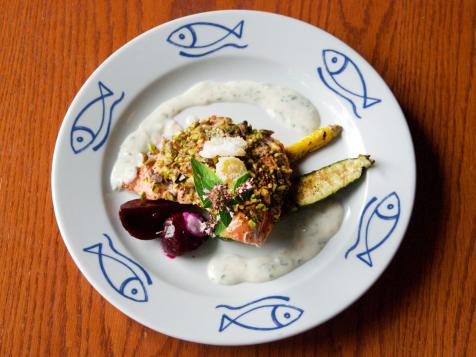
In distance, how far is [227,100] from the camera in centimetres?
306

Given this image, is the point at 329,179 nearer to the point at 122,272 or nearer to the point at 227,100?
the point at 227,100

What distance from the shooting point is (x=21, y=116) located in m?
3.11

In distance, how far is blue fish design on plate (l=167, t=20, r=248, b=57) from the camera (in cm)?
298

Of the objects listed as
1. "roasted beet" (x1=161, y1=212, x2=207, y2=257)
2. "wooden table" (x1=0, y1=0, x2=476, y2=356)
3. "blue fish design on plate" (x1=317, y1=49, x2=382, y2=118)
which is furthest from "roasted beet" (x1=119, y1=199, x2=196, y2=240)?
"blue fish design on plate" (x1=317, y1=49, x2=382, y2=118)

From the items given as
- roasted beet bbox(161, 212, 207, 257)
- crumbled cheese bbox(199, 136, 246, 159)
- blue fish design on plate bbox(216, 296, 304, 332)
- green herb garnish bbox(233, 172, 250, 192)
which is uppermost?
crumbled cheese bbox(199, 136, 246, 159)

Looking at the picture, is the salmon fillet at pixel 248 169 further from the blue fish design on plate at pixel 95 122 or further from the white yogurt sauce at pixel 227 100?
the blue fish design on plate at pixel 95 122

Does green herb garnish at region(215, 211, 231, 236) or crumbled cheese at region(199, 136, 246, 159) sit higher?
crumbled cheese at region(199, 136, 246, 159)

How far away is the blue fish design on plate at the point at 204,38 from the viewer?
9.77 ft

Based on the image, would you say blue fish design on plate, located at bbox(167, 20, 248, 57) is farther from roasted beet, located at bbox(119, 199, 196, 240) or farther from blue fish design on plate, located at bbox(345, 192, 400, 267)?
blue fish design on plate, located at bbox(345, 192, 400, 267)

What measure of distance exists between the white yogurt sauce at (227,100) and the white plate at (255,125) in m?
0.04

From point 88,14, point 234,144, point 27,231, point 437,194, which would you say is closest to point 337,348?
point 437,194

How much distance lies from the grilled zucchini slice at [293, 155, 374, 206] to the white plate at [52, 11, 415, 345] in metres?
0.07

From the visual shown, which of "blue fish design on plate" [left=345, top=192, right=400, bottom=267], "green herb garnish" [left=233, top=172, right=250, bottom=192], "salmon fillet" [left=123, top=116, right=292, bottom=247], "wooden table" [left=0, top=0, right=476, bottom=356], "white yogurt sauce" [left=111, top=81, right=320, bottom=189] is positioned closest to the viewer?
"green herb garnish" [left=233, top=172, right=250, bottom=192]

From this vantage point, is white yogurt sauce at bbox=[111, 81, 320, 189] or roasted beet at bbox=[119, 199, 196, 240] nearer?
roasted beet at bbox=[119, 199, 196, 240]
